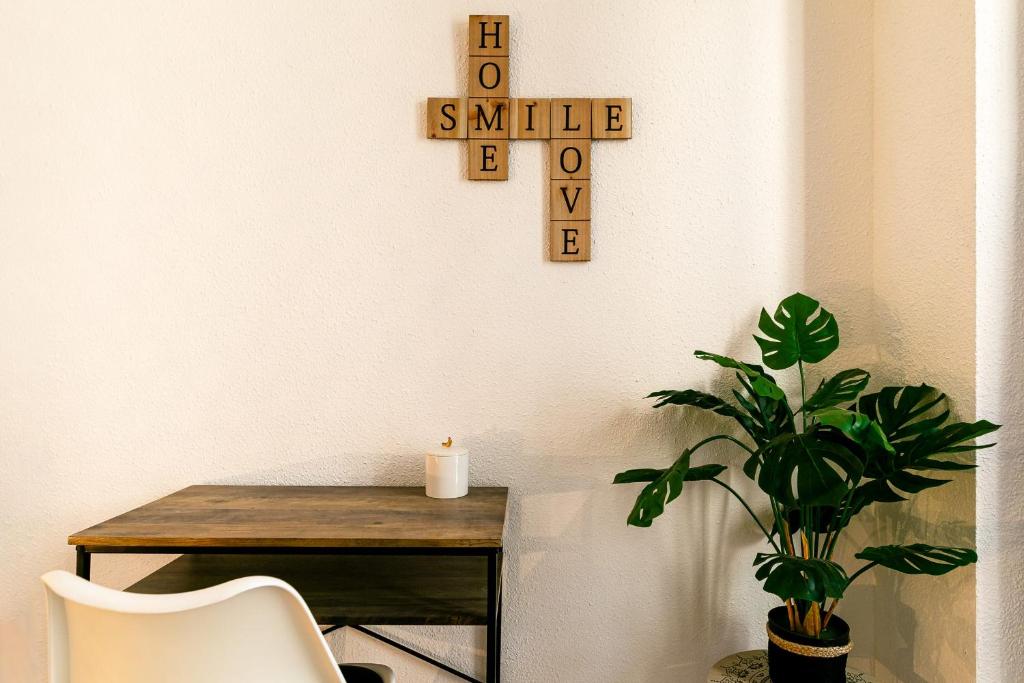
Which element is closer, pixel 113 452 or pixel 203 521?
pixel 203 521

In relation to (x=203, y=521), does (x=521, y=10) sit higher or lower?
higher

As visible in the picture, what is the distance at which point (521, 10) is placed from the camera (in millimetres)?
1591

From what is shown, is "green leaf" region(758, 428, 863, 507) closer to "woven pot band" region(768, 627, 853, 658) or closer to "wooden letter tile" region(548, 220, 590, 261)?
"woven pot band" region(768, 627, 853, 658)

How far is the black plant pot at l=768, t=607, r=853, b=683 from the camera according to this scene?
125 centimetres

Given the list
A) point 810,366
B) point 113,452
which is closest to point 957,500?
point 810,366

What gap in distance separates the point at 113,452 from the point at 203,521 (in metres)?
0.51

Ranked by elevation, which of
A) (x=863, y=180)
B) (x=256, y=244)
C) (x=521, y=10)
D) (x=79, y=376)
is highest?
(x=521, y=10)

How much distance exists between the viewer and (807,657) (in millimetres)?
1260

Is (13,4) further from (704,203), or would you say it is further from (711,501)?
(711,501)

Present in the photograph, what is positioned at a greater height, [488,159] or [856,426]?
[488,159]

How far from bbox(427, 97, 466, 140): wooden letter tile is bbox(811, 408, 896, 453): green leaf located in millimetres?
1018

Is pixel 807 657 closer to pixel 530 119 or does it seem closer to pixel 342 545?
pixel 342 545

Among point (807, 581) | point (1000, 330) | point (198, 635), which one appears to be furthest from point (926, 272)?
point (198, 635)

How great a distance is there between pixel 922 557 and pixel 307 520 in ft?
3.83
